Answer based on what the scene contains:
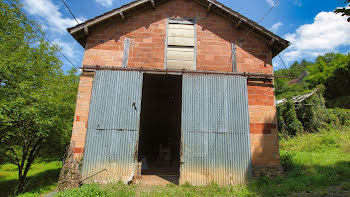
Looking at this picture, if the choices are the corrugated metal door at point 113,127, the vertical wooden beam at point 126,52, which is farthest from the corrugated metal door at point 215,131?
the vertical wooden beam at point 126,52

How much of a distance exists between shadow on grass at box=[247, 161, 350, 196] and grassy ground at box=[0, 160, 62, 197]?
38.8 feet

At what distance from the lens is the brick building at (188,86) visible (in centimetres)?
659

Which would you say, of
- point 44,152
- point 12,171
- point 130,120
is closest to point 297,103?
point 130,120

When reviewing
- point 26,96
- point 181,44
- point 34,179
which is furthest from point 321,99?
point 34,179

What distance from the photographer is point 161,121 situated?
603 inches

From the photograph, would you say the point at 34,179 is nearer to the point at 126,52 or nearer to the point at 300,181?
the point at 126,52

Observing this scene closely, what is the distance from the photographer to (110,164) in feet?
21.2

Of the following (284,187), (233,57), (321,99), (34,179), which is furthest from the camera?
(321,99)

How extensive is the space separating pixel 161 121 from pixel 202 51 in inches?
344

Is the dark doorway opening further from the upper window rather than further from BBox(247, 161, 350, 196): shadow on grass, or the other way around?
BBox(247, 161, 350, 196): shadow on grass

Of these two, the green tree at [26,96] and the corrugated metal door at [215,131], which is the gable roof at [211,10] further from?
the green tree at [26,96]

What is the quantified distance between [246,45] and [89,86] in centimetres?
656

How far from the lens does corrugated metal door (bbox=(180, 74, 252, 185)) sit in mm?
6562

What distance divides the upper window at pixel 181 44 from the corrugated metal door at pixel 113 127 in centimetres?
154
